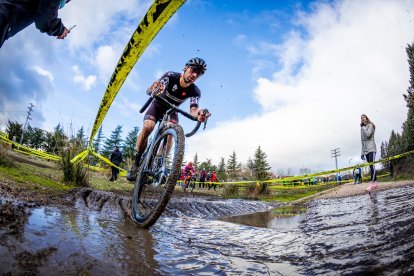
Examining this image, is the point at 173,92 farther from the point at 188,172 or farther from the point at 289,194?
the point at 289,194

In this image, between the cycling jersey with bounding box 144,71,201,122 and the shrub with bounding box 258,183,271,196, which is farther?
the shrub with bounding box 258,183,271,196

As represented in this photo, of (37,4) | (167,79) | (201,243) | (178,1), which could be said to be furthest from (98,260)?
(167,79)

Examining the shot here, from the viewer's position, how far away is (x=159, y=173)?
134 inches

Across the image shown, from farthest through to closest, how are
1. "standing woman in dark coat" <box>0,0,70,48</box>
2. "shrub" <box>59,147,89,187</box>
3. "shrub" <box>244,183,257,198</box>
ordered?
1. "shrub" <box>244,183,257,198</box>
2. "shrub" <box>59,147,89,187</box>
3. "standing woman in dark coat" <box>0,0,70,48</box>

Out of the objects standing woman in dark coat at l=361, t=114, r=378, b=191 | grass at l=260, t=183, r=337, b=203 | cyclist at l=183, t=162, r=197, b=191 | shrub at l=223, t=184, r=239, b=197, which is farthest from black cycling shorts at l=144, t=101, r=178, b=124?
cyclist at l=183, t=162, r=197, b=191

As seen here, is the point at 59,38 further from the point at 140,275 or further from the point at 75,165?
the point at 75,165

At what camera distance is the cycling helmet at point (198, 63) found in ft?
13.2

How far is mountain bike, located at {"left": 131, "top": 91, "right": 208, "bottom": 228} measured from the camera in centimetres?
284

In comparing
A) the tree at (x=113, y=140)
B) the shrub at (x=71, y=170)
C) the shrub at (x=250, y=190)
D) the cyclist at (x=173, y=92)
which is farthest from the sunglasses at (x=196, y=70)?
the tree at (x=113, y=140)

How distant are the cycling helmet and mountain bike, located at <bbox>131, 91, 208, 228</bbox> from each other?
747 mm

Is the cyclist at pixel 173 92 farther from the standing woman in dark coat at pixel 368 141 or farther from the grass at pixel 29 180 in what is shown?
the standing woman in dark coat at pixel 368 141

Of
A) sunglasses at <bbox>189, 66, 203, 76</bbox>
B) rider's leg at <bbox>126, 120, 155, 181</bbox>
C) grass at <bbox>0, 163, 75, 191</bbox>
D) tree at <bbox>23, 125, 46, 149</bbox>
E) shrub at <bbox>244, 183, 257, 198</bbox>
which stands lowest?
shrub at <bbox>244, 183, 257, 198</bbox>

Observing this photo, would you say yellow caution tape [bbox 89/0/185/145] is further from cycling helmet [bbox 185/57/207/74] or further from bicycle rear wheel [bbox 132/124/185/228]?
bicycle rear wheel [bbox 132/124/185/228]

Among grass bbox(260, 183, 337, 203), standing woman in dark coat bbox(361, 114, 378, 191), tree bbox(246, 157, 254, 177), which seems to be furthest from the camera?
tree bbox(246, 157, 254, 177)
